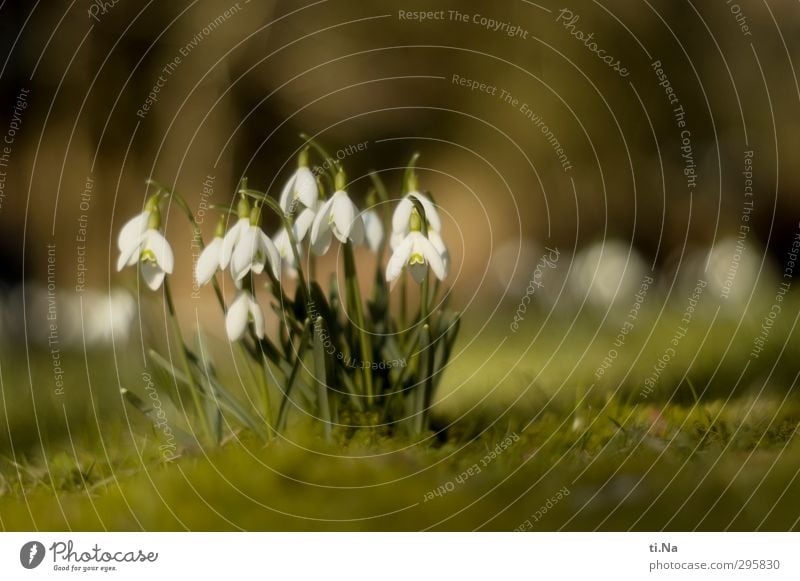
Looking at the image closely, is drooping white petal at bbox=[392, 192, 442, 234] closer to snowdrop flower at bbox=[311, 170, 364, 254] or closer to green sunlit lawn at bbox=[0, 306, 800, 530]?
snowdrop flower at bbox=[311, 170, 364, 254]

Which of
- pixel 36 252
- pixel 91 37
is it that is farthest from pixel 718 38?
pixel 36 252

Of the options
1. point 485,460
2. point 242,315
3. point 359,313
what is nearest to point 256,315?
point 242,315

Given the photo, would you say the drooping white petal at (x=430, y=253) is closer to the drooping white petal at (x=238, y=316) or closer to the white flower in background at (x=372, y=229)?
the white flower in background at (x=372, y=229)

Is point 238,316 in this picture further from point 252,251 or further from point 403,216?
point 403,216

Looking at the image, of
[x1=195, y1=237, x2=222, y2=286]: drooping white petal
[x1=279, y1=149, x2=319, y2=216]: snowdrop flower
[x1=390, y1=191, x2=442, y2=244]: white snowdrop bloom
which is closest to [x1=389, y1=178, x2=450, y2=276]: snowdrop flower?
[x1=390, y1=191, x2=442, y2=244]: white snowdrop bloom

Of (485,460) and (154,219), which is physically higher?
(154,219)
